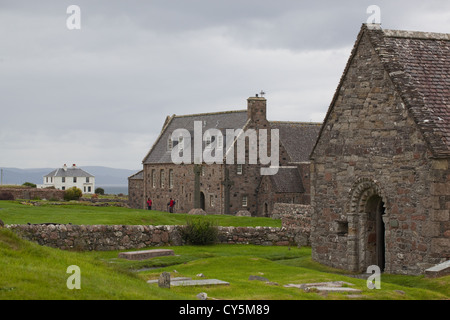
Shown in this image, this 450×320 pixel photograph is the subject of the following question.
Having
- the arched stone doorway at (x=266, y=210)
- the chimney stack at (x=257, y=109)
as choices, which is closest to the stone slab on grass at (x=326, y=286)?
the arched stone doorway at (x=266, y=210)

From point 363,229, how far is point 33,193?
4870 centimetres

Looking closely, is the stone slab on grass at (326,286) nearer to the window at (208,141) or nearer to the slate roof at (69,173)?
the window at (208,141)

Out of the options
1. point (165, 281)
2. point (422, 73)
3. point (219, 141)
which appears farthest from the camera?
point (219, 141)

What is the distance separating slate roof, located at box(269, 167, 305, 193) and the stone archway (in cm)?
3658

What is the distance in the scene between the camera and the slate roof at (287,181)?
2386 inches

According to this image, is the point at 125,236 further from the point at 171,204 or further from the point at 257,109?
the point at 171,204

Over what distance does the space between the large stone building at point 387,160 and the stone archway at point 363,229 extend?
0.11ft

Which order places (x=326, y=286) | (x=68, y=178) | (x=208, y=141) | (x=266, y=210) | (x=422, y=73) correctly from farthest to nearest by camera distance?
1. (x=68, y=178)
2. (x=208, y=141)
3. (x=266, y=210)
4. (x=422, y=73)
5. (x=326, y=286)

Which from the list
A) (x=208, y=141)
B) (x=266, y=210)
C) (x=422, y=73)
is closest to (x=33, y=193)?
(x=208, y=141)

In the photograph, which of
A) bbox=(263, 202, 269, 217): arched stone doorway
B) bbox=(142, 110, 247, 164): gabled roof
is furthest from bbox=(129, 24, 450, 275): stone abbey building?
bbox=(142, 110, 247, 164): gabled roof

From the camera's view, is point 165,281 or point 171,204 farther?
point 171,204

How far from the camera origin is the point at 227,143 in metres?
64.1

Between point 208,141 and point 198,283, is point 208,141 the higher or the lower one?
the higher one

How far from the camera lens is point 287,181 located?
201 ft
